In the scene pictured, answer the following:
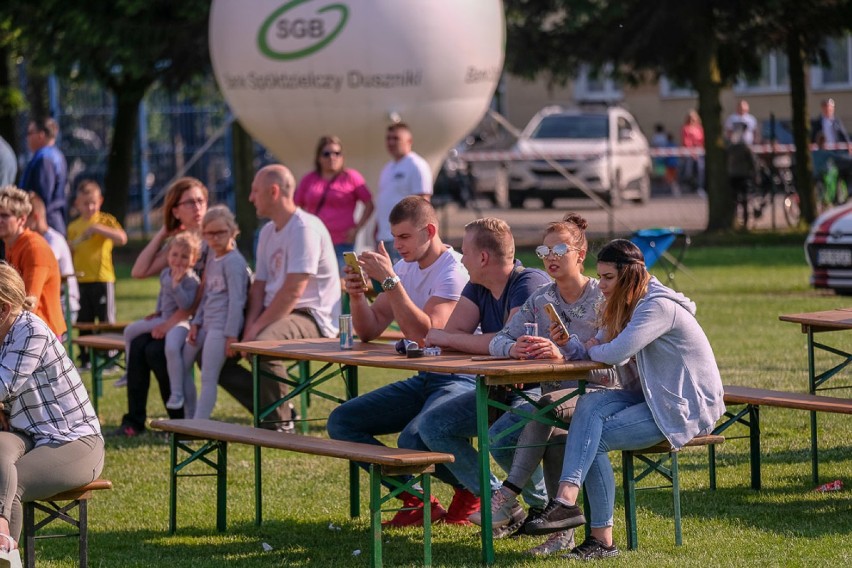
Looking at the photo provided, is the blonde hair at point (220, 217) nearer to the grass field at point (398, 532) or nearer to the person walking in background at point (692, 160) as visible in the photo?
the grass field at point (398, 532)

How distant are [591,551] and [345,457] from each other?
45.1 inches

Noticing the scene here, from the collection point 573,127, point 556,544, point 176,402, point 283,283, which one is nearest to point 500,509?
point 556,544

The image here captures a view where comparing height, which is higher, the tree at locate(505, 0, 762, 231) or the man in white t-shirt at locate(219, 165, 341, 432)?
the tree at locate(505, 0, 762, 231)

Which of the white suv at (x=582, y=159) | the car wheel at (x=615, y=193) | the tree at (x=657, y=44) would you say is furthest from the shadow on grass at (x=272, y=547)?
the white suv at (x=582, y=159)

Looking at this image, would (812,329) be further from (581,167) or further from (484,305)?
(581,167)

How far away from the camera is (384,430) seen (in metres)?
7.55

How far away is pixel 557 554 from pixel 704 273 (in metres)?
13.1

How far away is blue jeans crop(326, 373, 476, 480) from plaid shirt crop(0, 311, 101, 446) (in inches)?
55.0

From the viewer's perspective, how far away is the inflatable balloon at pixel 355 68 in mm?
18125

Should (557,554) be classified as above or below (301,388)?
below

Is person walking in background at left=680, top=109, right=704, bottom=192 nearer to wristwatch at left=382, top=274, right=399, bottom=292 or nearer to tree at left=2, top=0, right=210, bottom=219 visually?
tree at left=2, top=0, right=210, bottom=219

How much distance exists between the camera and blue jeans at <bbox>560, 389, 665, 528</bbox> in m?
6.47

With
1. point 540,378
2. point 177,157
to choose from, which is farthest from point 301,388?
point 177,157

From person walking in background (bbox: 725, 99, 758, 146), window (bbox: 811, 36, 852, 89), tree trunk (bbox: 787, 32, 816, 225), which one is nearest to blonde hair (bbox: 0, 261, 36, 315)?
tree trunk (bbox: 787, 32, 816, 225)
